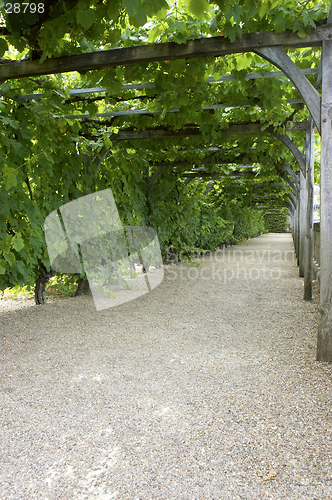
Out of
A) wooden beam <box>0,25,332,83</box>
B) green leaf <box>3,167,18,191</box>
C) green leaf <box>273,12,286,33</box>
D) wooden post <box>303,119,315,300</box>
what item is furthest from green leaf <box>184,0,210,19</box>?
wooden post <box>303,119,315,300</box>

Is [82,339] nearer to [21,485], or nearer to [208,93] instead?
[21,485]

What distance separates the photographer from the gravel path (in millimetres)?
1672

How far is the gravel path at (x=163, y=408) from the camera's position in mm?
1672

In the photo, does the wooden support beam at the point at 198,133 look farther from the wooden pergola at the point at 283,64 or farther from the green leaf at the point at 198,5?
the green leaf at the point at 198,5

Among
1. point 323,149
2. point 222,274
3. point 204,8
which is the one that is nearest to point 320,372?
point 323,149

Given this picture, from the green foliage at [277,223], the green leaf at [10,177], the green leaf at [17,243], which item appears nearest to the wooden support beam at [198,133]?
the green leaf at [10,177]

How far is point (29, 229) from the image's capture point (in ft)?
14.0

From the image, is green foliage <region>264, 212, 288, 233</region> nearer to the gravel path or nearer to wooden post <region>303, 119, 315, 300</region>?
wooden post <region>303, 119, 315, 300</region>

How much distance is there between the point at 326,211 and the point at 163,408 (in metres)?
1.80

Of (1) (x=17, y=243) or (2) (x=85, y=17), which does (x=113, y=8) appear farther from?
(1) (x=17, y=243)

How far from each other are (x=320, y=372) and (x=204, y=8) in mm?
2475

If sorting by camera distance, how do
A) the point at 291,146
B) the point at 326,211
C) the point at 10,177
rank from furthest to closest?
1. the point at 291,146
2. the point at 10,177
3. the point at 326,211

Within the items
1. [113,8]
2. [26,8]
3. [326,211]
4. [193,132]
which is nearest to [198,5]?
[113,8]

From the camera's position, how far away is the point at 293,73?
2.74 m
